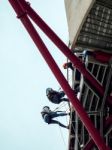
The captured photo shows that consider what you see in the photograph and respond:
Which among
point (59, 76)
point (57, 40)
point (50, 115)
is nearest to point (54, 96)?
point (50, 115)

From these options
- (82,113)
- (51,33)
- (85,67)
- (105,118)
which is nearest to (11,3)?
(51,33)

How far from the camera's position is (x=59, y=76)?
52.0 ft

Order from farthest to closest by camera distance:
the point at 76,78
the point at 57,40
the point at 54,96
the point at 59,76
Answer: the point at 54,96, the point at 76,78, the point at 57,40, the point at 59,76

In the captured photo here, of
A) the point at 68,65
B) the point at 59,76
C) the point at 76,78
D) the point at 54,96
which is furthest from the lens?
the point at 54,96

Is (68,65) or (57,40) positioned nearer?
(57,40)

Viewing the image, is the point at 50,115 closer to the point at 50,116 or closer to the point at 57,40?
the point at 50,116

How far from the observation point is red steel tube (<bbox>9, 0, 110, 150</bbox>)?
15.1 metres

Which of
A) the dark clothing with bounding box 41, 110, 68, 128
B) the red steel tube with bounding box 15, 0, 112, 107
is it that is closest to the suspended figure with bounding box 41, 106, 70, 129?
the dark clothing with bounding box 41, 110, 68, 128

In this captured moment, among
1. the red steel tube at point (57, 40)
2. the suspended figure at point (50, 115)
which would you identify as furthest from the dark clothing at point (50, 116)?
the red steel tube at point (57, 40)

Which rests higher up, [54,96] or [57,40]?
[57,40]

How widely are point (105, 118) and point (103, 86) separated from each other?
147 cm

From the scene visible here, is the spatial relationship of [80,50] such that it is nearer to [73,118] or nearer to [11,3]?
[73,118]

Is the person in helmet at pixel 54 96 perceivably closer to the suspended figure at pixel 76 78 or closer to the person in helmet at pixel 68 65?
the suspended figure at pixel 76 78

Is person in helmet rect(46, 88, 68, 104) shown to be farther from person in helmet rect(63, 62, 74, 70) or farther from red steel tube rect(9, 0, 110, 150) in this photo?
red steel tube rect(9, 0, 110, 150)
